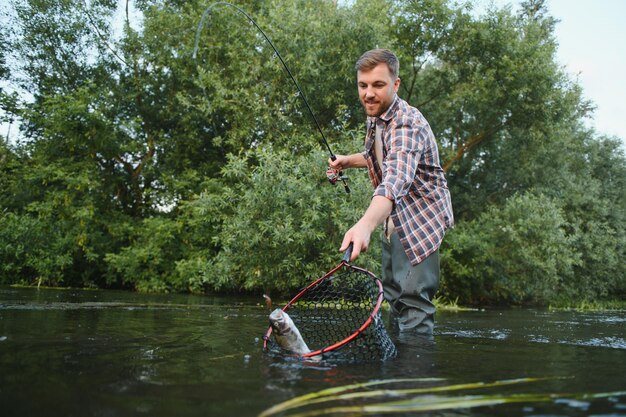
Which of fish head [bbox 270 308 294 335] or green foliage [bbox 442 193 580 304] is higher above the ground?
green foliage [bbox 442 193 580 304]

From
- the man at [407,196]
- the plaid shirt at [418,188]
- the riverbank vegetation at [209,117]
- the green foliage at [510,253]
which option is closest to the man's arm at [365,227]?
the man at [407,196]

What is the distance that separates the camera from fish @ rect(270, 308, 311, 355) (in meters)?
2.48

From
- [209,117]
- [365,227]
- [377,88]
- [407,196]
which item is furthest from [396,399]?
[209,117]

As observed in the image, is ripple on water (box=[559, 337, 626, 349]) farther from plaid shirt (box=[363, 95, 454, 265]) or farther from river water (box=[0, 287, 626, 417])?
plaid shirt (box=[363, 95, 454, 265])

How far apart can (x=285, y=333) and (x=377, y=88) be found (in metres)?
1.59

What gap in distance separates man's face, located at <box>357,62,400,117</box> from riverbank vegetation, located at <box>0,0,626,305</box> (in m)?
7.03

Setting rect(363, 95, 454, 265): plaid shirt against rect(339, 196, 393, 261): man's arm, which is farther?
rect(363, 95, 454, 265): plaid shirt

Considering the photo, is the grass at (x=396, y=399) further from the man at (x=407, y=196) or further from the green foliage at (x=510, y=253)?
the green foliage at (x=510, y=253)

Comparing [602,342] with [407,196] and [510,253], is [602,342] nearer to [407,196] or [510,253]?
[407,196]

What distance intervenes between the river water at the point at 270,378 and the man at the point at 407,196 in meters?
0.29

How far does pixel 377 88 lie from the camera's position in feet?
10.3

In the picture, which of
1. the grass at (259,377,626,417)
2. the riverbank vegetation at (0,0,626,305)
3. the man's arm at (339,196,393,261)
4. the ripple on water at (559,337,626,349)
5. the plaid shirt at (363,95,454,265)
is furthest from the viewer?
the riverbank vegetation at (0,0,626,305)

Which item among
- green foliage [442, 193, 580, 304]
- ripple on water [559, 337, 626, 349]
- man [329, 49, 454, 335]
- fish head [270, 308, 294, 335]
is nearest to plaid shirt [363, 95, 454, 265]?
man [329, 49, 454, 335]

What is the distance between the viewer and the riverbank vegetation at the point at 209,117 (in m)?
12.1
